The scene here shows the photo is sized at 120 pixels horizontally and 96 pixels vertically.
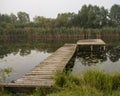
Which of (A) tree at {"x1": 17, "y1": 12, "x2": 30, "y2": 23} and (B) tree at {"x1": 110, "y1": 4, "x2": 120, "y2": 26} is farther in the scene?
(A) tree at {"x1": 17, "y1": 12, "x2": 30, "y2": 23}

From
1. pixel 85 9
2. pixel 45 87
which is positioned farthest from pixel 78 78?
pixel 85 9

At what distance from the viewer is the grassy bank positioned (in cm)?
613

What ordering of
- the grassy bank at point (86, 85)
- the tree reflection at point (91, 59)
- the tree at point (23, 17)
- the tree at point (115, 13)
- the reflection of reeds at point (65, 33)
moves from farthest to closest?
1. the tree at point (23, 17)
2. the tree at point (115, 13)
3. the reflection of reeds at point (65, 33)
4. the tree reflection at point (91, 59)
5. the grassy bank at point (86, 85)

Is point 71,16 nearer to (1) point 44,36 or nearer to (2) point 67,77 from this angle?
(1) point 44,36

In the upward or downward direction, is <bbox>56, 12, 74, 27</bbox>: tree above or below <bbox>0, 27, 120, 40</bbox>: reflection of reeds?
above

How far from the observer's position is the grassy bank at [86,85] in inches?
241

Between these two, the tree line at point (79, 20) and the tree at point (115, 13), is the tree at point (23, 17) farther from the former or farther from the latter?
the tree at point (115, 13)

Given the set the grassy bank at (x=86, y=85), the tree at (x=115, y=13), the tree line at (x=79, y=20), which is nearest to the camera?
the grassy bank at (x=86, y=85)

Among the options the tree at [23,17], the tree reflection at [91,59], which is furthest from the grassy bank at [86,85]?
the tree at [23,17]

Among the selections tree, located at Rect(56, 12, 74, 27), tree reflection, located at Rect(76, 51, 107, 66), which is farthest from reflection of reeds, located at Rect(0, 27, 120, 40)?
tree reflection, located at Rect(76, 51, 107, 66)

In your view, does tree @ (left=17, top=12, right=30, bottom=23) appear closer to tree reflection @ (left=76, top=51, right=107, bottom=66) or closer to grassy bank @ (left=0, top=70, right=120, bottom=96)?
tree reflection @ (left=76, top=51, right=107, bottom=66)

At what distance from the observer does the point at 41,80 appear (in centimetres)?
834

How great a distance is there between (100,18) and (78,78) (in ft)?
121

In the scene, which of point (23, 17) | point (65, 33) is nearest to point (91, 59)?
point (65, 33)
